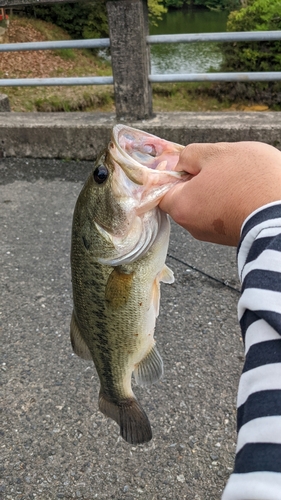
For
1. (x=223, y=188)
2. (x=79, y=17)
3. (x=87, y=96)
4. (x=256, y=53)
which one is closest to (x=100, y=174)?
(x=223, y=188)

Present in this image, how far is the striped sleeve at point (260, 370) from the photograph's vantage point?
738mm

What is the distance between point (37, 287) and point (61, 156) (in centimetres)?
248

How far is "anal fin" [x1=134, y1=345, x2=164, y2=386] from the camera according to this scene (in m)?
1.84

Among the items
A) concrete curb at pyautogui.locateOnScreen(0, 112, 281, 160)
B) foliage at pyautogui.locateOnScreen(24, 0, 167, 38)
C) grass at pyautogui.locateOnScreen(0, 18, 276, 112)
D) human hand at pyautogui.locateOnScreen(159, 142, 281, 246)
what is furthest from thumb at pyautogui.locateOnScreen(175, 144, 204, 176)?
foliage at pyautogui.locateOnScreen(24, 0, 167, 38)

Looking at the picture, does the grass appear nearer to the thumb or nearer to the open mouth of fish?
the open mouth of fish

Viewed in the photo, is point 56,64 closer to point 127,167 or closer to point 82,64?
point 82,64

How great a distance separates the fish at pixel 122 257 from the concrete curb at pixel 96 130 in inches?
135

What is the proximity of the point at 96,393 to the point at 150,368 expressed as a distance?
2.90 ft

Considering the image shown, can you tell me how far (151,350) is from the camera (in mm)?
1833

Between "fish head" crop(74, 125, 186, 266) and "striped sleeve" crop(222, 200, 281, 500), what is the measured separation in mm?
528

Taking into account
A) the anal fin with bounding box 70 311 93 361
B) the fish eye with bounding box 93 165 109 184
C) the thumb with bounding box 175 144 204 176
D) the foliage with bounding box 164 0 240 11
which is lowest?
the anal fin with bounding box 70 311 93 361

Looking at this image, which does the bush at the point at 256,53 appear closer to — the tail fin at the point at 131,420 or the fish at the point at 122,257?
the fish at the point at 122,257

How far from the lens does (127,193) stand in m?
1.52

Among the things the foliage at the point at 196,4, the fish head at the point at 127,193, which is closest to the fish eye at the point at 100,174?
the fish head at the point at 127,193
